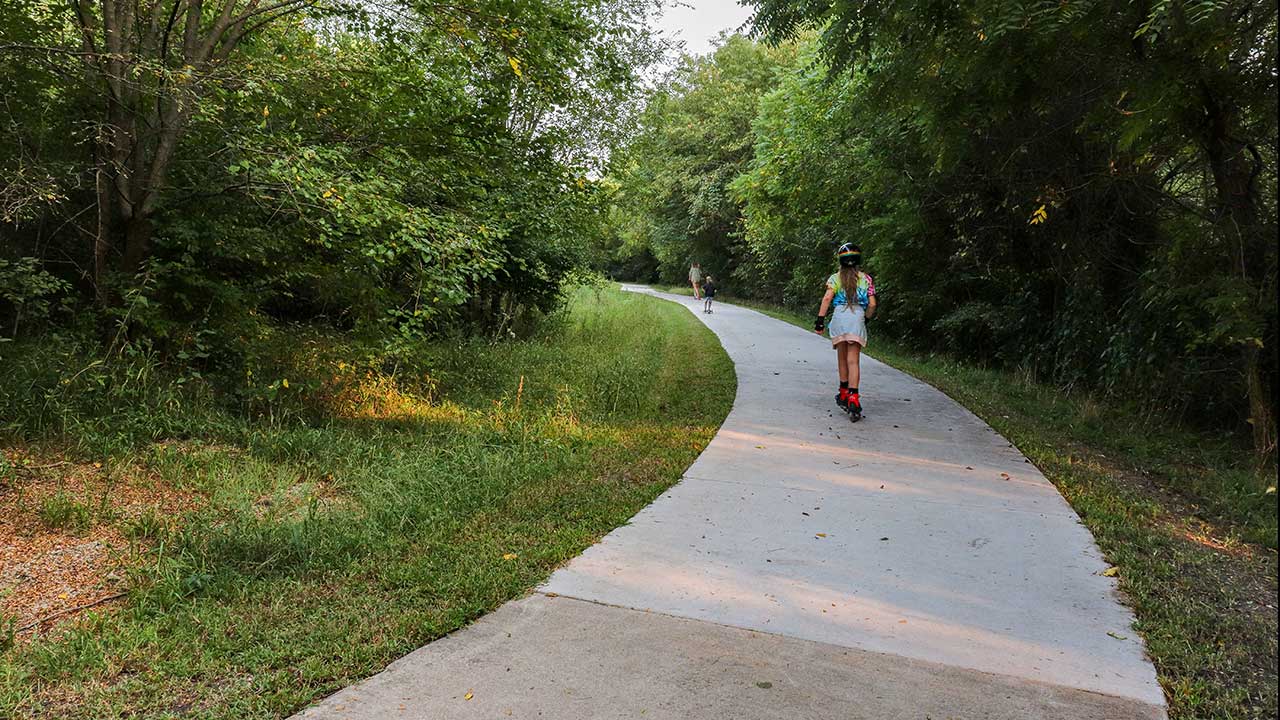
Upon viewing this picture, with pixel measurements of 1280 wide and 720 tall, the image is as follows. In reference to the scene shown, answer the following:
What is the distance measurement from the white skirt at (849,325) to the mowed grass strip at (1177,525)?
4.01ft

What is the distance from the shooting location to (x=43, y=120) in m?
6.37

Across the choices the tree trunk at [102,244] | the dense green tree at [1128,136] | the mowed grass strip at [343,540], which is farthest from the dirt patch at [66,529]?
the dense green tree at [1128,136]

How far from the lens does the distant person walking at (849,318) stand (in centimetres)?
825

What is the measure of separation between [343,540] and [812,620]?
263 cm

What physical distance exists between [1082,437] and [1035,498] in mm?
2900

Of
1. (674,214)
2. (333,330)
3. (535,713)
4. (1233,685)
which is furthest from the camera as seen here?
(674,214)

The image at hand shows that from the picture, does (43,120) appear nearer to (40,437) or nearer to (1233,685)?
(40,437)

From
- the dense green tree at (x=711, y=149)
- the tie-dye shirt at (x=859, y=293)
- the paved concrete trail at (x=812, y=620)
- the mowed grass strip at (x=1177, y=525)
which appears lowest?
the paved concrete trail at (x=812, y=620)

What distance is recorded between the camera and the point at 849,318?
8328mm

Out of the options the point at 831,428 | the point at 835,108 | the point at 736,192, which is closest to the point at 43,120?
the point at 831,428

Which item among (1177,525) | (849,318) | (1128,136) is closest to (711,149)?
(849,318)

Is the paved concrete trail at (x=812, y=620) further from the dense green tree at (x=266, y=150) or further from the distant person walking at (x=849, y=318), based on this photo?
the dense green tree at (x=266, y=150)

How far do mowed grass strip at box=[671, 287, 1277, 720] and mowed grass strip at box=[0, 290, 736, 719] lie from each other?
2.95 meters

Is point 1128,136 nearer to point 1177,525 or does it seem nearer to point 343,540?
point 1177,525
